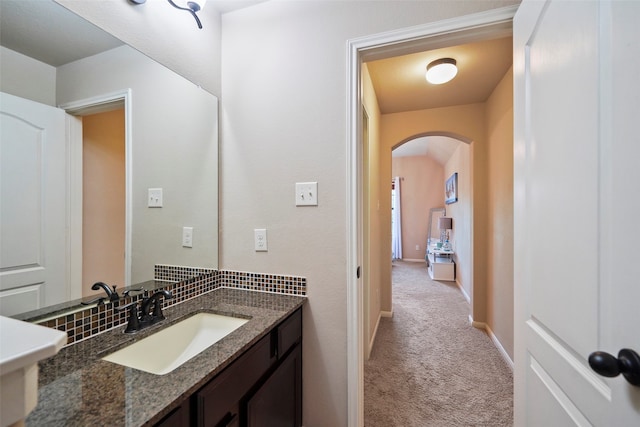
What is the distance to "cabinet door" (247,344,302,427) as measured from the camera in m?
1.00

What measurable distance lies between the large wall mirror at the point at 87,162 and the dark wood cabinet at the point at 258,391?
2.07 feet

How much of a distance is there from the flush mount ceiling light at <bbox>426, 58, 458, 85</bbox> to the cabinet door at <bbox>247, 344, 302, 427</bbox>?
7.39 feet

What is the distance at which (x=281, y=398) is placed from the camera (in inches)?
47.3

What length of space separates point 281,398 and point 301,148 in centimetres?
124

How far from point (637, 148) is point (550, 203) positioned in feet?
1.08

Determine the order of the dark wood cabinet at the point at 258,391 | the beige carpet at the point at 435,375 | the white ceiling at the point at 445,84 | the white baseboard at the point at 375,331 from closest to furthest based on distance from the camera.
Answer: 1. the dark wood cabinet at the point at 258,391
2. the beige carpet at the point at 435,375
3. the white ceiling at the point at 445,84
4. the white baseboard at the point at 375,331

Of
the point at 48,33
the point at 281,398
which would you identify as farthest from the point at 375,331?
the point at 48,33

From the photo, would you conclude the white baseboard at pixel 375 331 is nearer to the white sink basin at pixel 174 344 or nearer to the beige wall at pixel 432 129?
the beige wall at pixel 432 129

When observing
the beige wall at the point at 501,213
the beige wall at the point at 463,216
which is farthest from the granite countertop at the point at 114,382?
the beige wall at the point at 463,216

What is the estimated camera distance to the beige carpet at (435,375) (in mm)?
1670

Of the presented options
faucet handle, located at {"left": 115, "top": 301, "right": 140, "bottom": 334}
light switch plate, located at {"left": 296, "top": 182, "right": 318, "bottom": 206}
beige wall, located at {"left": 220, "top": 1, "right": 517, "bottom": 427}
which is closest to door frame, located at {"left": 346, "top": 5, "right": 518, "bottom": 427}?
beige wall, located at {"left": 220, "top": 1, "right": 517, "bottom": 427}

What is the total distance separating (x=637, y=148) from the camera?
54 cm

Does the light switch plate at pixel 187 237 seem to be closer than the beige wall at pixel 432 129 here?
Yes

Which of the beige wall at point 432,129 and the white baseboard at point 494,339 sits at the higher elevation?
the beige wall at point 432,129
